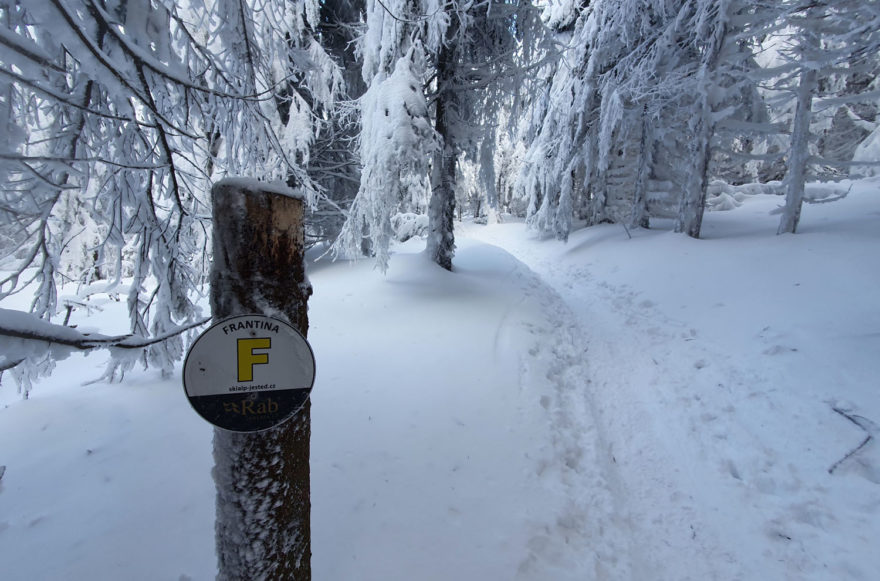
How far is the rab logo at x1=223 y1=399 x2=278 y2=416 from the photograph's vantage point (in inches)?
44.6

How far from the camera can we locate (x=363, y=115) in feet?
21.2

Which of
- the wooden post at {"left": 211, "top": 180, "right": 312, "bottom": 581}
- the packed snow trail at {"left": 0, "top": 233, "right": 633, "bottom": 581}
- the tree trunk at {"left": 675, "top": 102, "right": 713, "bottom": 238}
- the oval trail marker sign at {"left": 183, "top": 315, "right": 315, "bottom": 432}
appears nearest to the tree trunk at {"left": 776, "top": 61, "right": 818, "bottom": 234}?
the tree trunk at {"left": 675, "top": 102, "right": 713, "bottom": 238}

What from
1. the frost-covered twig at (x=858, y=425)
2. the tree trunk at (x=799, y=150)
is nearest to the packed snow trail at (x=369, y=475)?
the frost-covered twig at (x=858, y=425)

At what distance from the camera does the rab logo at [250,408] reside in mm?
1132

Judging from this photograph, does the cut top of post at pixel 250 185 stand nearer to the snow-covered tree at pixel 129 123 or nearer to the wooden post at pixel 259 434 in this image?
the wooden post at pixel 259 434

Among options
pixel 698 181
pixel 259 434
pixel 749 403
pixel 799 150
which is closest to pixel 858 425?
pixel 749 403

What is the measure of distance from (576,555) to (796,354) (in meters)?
4.07

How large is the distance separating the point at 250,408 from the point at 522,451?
2.53 meters

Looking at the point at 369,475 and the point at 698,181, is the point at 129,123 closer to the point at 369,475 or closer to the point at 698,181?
the point at 369,475

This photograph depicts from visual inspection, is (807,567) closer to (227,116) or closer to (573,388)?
(573,388)

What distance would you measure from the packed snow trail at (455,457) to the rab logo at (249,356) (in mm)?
1541

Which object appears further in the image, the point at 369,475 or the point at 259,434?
the point at 369,475

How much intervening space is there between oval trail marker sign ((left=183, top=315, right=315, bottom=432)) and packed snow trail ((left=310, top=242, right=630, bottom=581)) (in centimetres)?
143

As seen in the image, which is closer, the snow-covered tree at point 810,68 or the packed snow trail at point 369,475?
the packed snow trail at point 369,475
